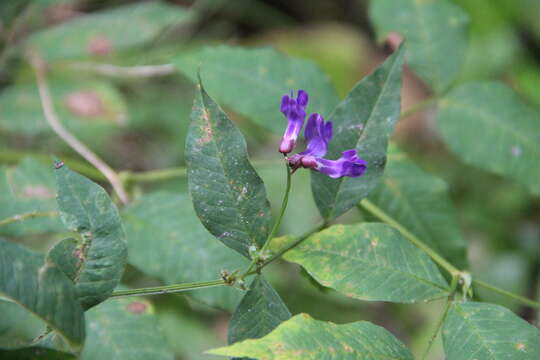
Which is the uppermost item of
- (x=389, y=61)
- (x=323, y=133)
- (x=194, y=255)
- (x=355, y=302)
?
(x=389, y=61)

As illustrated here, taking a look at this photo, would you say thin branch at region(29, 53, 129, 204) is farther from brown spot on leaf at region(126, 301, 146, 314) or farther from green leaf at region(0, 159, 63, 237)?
brown spot on leaf at region(126, 301, 146, 314)

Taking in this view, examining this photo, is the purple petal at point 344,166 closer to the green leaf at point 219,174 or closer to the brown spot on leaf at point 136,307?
the green leaf at point 219,174

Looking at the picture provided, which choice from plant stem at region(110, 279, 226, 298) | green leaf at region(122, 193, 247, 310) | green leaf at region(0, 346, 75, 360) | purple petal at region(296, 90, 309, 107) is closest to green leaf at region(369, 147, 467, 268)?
green leaf at region(122, 193, 247, 310)

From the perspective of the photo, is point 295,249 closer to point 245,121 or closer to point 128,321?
point 128,321

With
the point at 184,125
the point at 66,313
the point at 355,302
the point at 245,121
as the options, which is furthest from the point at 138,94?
the point at 66,313

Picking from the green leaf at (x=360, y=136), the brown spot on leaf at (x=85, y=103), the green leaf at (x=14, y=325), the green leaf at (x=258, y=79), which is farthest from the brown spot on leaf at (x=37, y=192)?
the green leaf at (x=360, y=136)
